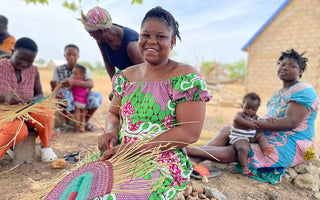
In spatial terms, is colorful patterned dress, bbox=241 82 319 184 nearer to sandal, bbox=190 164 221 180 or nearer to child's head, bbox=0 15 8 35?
sandal, bbox=190 164 221 180

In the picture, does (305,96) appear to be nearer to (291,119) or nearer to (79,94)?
(291,119)

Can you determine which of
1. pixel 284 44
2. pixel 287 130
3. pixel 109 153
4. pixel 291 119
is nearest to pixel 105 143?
pixel 109 153

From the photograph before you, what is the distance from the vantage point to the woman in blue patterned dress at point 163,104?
1.41 meters

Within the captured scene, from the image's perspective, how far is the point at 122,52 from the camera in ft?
8.73

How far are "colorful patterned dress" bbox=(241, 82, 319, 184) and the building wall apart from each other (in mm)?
7235

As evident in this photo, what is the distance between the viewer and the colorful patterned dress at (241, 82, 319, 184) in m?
2.54

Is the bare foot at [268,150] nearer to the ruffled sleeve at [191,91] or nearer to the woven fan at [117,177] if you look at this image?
the ruffled sleeve at [191,91]

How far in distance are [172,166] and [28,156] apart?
2.17m

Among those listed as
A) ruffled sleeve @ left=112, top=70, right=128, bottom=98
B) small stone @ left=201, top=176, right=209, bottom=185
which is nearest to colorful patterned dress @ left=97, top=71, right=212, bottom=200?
ruffled sleeve @ left=112, top=70, right=128, bottom=98

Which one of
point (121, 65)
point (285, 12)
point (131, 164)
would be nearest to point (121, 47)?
point (121, 65)

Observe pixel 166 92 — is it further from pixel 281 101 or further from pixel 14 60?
pixel 14 60

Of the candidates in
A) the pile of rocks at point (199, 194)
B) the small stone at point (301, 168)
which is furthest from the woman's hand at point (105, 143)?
the small stone at point (301, 168)

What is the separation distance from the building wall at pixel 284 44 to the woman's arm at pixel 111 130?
911cm

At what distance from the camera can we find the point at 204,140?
4125mm
